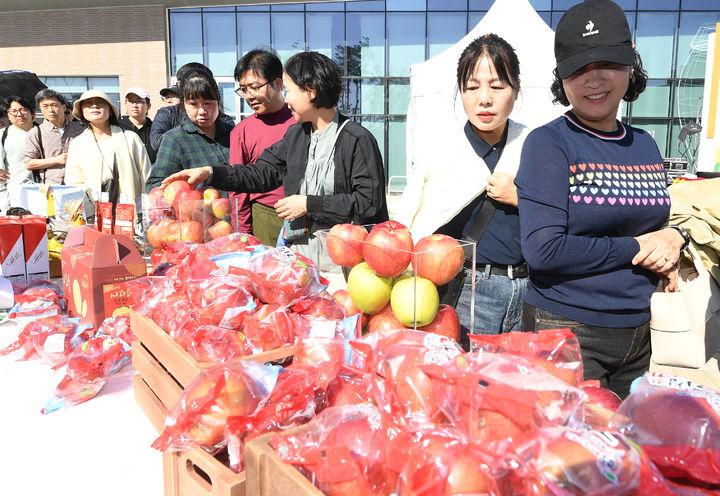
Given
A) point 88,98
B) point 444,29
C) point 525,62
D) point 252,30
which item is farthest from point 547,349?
point 252,30

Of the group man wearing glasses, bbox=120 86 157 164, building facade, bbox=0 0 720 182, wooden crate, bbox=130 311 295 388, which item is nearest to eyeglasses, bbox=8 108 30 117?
man wearing glasses, bbox=120 86 157 164

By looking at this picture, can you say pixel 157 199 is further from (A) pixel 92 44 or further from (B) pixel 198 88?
(A) pixel 92 44

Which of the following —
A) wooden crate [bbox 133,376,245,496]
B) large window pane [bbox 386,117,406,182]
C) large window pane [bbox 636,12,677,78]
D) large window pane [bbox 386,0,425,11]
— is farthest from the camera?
large window pane [bbox 386,117,406,182]

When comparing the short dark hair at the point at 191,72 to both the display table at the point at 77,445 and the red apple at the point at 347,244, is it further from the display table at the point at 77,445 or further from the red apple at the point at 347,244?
the red apple at the point at 347,244

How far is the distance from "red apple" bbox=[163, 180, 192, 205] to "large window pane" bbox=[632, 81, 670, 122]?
633 inches

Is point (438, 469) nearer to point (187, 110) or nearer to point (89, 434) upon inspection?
point (89, 434)

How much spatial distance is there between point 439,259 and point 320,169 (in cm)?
127

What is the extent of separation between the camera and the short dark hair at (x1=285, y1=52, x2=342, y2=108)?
7.42ft

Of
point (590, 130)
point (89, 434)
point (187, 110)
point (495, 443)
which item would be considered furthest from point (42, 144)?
point (495, 443)

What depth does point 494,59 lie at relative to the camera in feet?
5.48

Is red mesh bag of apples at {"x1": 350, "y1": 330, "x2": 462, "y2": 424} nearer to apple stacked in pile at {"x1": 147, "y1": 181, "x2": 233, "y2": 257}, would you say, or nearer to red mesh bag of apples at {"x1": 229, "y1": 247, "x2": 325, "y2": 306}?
red mesh bag of apples at {"x1": 229, "y1": 247, "x2": 325, "y2": 306}

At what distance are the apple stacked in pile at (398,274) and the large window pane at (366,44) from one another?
1558cm

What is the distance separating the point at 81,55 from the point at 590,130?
1859 cm

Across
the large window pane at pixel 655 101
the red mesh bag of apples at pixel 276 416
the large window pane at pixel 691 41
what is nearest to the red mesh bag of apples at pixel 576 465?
the red mesh bag of apples at pixel 276 416
